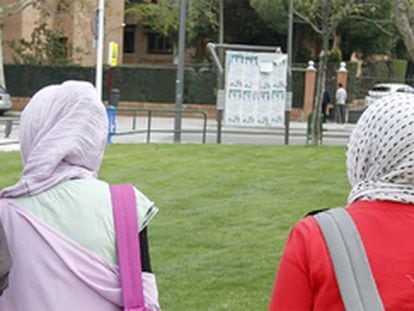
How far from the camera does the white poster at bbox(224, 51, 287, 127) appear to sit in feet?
68.7

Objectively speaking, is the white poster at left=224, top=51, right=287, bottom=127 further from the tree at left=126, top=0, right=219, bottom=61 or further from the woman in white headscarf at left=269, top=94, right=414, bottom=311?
the tree at left=126, top=0, right=219, bottom=61

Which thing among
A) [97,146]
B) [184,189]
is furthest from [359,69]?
[97,146]

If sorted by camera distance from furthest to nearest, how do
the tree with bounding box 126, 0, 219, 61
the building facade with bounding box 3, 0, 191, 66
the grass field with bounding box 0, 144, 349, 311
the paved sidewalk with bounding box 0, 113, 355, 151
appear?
the tree with bounding box 126, 0, 219, 61, the building facade with bounding box 3, 0, 191, 66, the paved sidewalk with bounding box 0, 113, 355, 151, the grass field with bounding box 0, 144, 349, 311

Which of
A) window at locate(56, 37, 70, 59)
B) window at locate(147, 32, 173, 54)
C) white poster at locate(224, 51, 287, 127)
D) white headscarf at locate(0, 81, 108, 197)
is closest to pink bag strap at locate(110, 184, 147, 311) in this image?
white headscarf at locate(0, 81, 108, 197)

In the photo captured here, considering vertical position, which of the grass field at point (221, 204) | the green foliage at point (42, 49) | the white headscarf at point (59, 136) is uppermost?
the white headscarf at point (59, 136)

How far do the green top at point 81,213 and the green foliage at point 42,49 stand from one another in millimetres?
40853

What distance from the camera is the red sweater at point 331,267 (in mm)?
2557

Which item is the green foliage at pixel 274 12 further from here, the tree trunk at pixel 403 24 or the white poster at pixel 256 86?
the tree trunk at pixel 403 24

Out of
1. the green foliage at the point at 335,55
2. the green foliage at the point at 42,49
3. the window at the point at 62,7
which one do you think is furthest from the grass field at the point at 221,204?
the green foliage at the point at 335,55

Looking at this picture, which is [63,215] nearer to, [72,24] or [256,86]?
[256,86]

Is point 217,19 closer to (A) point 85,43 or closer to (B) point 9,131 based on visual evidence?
(A) point 85,43

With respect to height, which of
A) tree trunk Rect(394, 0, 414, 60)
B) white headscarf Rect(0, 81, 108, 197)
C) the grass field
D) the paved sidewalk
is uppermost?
tree trunk Rect(394, 0, 414, 60)

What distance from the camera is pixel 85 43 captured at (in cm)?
4847

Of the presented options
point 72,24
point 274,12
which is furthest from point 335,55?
point 72,24
